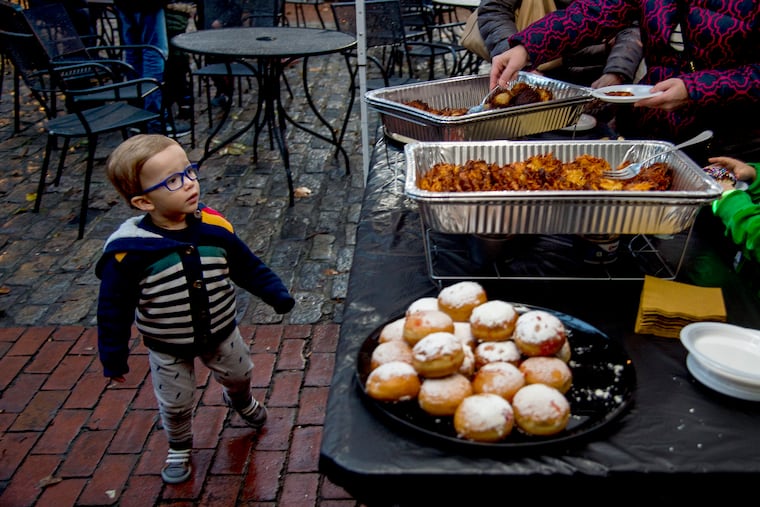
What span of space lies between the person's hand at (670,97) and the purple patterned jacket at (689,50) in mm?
25

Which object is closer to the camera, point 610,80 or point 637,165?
Result: point 637,165

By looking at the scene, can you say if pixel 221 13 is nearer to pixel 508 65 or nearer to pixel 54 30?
pixel 54 30

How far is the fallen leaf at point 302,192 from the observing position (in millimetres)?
4656

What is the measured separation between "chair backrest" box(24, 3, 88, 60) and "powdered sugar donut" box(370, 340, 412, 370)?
4001 millimetres

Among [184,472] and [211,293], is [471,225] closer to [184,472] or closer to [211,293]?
[211,293]

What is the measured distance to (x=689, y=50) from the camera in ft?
6.89

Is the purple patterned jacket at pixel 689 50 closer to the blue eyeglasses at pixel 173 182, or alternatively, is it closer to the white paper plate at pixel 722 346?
the white paper plate at pixel 722 346

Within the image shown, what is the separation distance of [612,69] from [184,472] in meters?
2.61

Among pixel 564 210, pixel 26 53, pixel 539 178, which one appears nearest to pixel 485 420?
pixel 564 210

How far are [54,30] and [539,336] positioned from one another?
458cm

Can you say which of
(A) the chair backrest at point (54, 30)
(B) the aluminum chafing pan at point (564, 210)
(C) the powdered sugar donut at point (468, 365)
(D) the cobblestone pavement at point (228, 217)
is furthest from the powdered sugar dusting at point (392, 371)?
(A) the chair backrest at point (54, 30)

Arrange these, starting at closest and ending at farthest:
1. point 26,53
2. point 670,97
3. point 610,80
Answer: point 670,97 → point 610,80 → point 26,53

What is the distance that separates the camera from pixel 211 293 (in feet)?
6.40

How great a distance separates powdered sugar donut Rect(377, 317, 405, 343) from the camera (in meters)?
1.30
